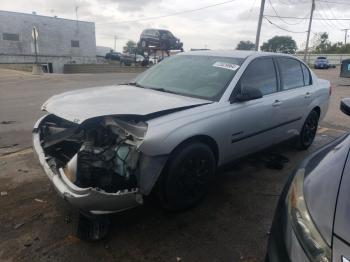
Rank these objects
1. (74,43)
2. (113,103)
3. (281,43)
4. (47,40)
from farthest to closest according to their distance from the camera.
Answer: (281,43)
(74,43)
(47,40)
(113,103)

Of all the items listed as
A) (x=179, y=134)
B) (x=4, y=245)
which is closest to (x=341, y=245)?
(x=179, y=134)

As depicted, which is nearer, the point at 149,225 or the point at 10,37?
the point at 149,225

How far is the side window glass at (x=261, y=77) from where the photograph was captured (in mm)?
4137

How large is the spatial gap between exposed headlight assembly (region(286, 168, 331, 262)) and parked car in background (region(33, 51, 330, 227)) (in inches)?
50.0

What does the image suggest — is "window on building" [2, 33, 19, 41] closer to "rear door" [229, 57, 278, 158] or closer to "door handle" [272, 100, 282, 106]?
"rear door" [229, 57, 278, 158]

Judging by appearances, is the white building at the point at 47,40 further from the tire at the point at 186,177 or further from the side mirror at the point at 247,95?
the tire at the point at 186,177

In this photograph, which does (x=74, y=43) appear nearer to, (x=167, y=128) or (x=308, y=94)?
(x=308, y=94)

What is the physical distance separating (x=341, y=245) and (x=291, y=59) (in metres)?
4.23

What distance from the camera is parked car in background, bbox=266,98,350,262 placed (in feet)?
5.16

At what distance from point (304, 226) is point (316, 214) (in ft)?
0.28

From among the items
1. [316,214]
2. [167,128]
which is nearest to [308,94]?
[167,128]

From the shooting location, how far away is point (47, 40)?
134 feet

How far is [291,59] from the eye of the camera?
529 cm

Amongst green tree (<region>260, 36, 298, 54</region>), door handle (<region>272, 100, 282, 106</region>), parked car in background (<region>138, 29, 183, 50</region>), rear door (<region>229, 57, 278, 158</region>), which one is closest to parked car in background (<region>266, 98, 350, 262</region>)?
rear door (<region>229, 57, 278, 158</region>)
